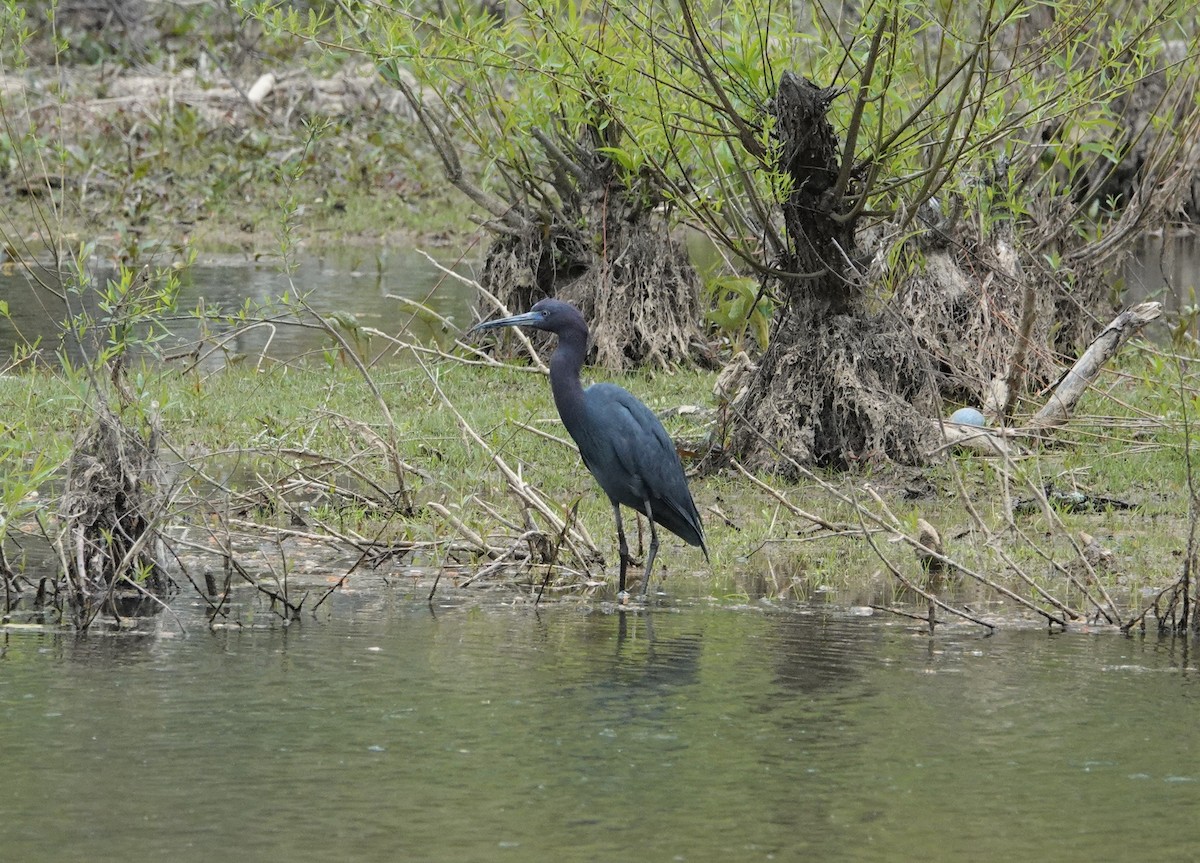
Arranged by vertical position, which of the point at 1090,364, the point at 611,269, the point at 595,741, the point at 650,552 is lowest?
the point at 595,741

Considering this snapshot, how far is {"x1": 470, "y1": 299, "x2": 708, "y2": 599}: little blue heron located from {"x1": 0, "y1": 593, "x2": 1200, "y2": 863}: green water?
655 millimetres

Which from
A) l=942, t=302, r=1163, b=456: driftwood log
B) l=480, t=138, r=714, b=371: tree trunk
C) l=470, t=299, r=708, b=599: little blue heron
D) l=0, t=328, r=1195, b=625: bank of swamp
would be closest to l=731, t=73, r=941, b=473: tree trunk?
l=0, t=328, r=1195, b=625: bank of swamp

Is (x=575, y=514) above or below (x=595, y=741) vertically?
Answer: above

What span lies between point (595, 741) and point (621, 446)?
239cm

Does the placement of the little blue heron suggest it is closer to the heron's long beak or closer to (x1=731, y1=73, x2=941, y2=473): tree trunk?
the heron's long beak

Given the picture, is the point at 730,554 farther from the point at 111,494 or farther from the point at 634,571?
the point at 111,494

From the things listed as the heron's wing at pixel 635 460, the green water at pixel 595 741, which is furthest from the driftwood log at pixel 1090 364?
the green water at pixel 595 741

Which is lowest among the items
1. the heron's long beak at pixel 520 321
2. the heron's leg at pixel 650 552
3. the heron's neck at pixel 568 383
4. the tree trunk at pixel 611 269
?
the heron's leg at pixel 650 552

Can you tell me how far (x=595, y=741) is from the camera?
5.83 metres

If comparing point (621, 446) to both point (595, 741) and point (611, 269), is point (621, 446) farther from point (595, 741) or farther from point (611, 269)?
point (611, 269)

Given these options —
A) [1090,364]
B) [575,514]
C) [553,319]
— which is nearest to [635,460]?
[575,514]

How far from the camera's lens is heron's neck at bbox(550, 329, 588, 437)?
26.8 ft

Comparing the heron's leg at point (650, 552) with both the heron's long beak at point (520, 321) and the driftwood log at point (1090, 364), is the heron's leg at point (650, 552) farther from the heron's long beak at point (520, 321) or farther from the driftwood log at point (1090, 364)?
the driftwood log at point (1090, 364)

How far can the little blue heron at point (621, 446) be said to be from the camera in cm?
804
